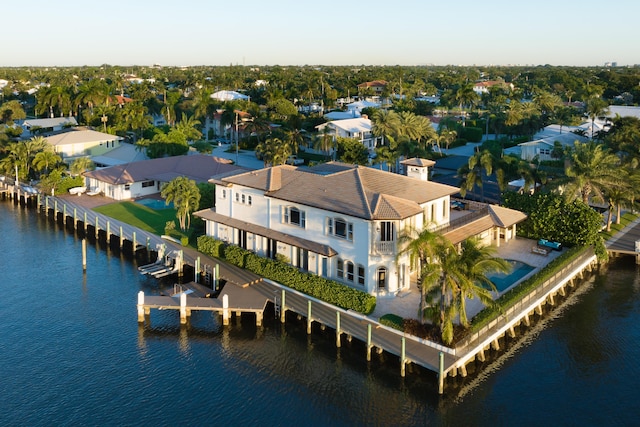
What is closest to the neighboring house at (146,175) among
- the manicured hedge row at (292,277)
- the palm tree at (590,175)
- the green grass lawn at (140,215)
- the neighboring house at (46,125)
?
the green grass lawn at (140,215)

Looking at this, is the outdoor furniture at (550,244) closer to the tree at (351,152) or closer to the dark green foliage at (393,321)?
the dark green foliage at (393,321)

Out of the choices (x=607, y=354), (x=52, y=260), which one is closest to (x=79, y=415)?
(x=52, y=260)

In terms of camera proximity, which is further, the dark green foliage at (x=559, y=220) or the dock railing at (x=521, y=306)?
the dark green foliage at (x=559, y=220)

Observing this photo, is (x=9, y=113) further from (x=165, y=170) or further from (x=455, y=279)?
(x=455, y=279)

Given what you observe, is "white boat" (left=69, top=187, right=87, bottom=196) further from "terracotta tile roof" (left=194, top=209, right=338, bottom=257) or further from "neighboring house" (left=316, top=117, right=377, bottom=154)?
"neighboring house" (left=316, top=117, right=377, bottom=154)

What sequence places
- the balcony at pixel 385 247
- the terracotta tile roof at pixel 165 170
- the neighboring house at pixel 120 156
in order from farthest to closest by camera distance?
the neighboring house at pixel 120 156 < the terracotta tile roof at pixel 165 170 < the balcony at pixel 385 247

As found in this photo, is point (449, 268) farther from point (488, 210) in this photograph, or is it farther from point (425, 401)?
point (488, 210)

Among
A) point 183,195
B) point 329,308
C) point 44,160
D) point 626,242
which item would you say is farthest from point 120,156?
point 626,242
